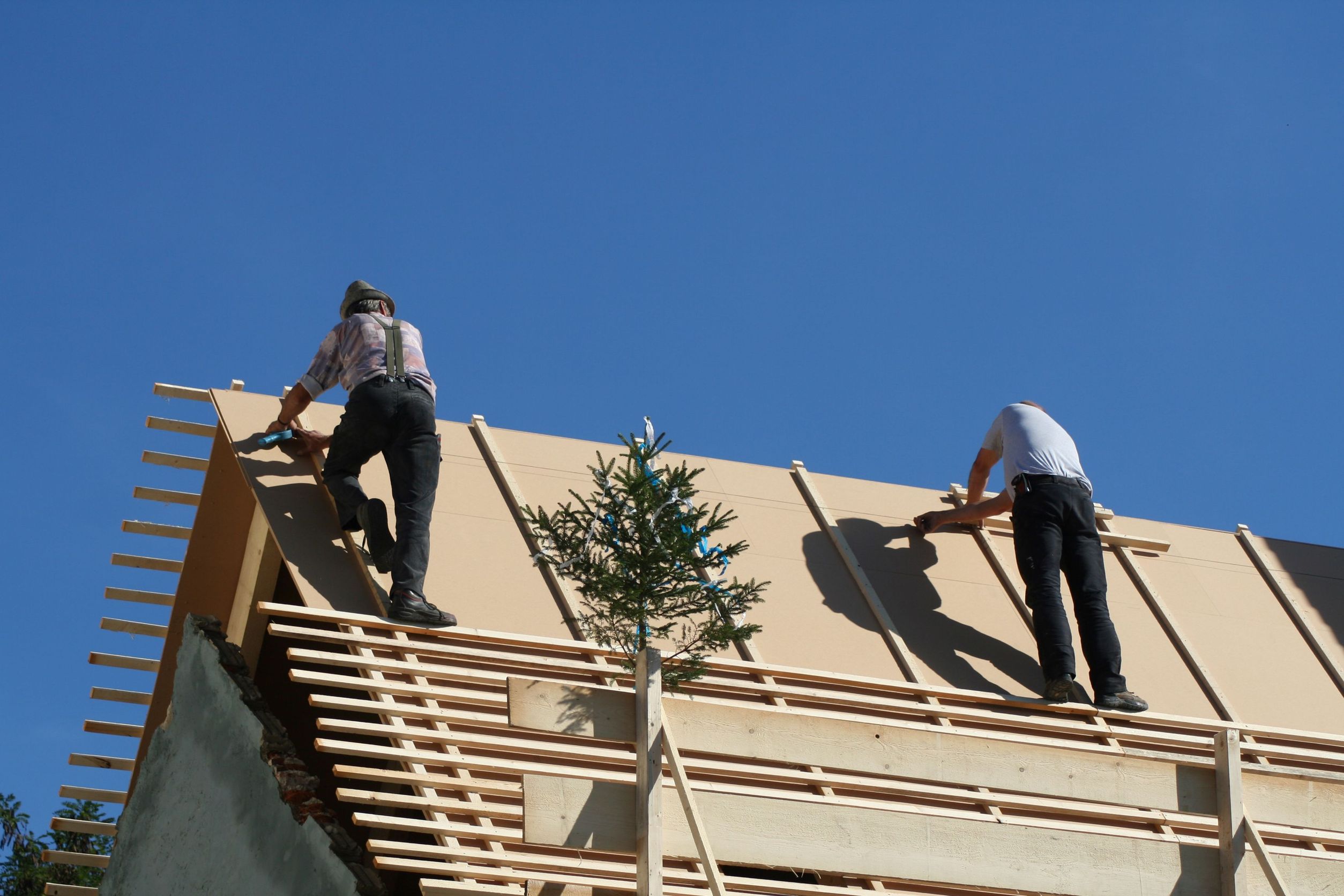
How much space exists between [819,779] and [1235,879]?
54.1 inches

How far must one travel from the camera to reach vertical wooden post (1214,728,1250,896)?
184 inches

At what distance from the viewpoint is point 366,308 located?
21.9 feet

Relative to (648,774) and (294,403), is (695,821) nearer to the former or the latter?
(648,774)

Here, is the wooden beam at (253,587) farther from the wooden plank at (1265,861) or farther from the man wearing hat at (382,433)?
the wooden plank at (1265,861)

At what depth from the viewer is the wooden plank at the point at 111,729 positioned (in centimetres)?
803

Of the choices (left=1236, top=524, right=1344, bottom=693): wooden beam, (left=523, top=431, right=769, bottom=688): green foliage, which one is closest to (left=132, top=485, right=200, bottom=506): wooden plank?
(left=523, top=431, right=769, bottom=688): green foliage

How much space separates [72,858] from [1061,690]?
4.97 m

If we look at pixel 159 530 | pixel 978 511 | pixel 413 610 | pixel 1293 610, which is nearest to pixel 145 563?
pixel 159 530

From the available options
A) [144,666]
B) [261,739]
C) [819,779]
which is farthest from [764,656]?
[144,666]

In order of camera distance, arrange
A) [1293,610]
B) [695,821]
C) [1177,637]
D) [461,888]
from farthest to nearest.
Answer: [1293,610]
[1177,637]
[461,888]
[695,821]

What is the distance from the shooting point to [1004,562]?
7605 mm

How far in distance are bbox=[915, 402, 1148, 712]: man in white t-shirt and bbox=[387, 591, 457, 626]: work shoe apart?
8.62ft

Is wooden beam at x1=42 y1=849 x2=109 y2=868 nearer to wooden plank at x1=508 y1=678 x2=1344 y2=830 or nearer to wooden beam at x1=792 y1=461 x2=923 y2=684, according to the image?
wooden beam at x1=792 y1=461 x2=923 y2=684

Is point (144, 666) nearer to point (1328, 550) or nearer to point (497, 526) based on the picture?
point (497, 526)
